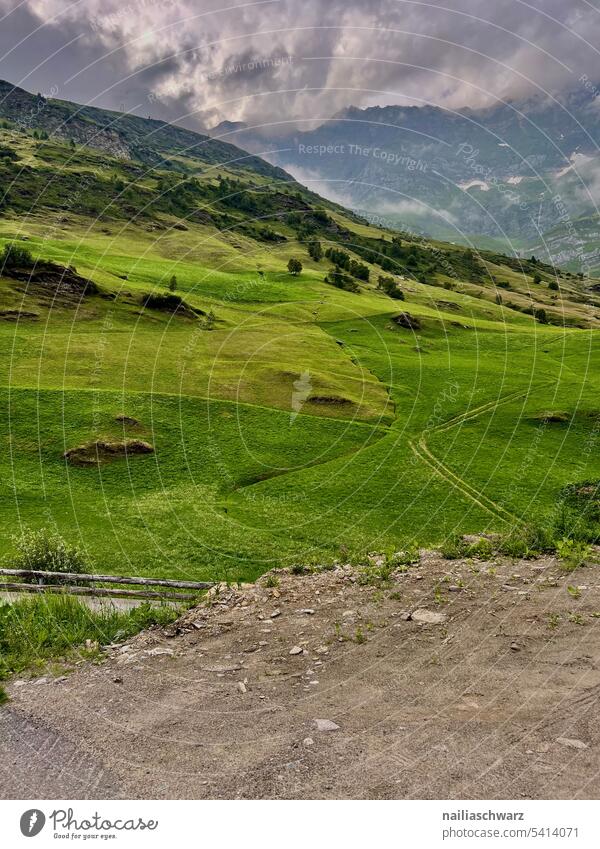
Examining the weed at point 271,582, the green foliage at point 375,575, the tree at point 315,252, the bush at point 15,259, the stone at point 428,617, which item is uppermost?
the tree at point 315,252

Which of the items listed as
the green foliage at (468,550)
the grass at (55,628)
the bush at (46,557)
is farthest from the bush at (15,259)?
the green foliage at (468,550)

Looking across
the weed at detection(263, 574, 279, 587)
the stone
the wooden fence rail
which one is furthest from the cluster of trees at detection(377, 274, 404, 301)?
the stone

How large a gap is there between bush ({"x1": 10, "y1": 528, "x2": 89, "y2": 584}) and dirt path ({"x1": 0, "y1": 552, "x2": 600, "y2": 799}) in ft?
35.8

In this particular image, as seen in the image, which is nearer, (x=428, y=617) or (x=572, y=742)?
(x=572, y=742)

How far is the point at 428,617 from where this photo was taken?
20.5m

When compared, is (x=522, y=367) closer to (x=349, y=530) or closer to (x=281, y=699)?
(x=349, y=530)

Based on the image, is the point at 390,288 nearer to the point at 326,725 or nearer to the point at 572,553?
the point at 572,553

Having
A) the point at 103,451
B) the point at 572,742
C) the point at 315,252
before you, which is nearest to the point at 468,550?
the point at 572,742

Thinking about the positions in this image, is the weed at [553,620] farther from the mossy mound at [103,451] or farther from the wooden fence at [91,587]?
the mossy mound at [103,451]

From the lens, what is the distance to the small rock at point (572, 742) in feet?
43.3

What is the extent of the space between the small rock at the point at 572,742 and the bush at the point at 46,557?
925 inches

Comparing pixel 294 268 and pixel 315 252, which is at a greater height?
pixel 315 252

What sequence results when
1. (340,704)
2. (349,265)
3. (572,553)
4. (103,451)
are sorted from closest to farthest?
(340,704) → (572,553) → (103,451) → (349,265)

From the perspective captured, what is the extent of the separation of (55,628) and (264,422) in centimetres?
3047
